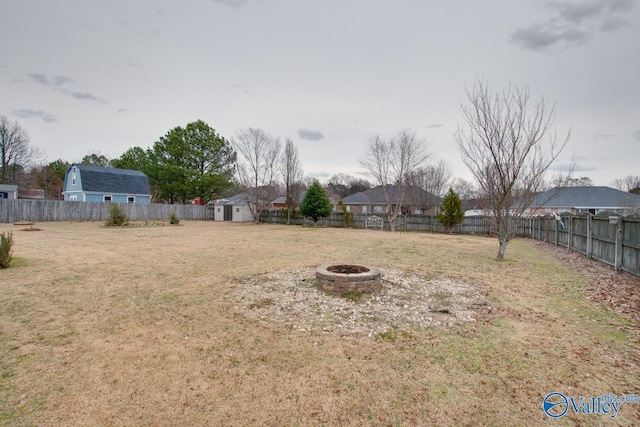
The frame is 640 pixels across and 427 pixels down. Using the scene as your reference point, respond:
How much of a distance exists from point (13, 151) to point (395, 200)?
4323 centimetres

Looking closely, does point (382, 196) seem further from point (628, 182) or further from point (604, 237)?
point (628, 182)

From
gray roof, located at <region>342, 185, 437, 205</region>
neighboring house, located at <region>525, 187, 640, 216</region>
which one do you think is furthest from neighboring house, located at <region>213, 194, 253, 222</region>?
neighboring house, located at <region>525, 187, 640, 216</region>

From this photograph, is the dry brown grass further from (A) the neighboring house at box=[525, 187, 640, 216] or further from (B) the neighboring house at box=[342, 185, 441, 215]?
(A) the neighboring house at box=[525, 187, 640, 216]

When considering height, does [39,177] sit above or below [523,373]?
above

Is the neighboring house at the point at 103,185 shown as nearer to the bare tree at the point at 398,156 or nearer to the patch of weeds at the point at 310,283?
the bare tree at the point at 398,156

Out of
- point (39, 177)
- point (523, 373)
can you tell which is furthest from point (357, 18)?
point (39, 177)

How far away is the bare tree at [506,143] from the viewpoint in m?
8.95

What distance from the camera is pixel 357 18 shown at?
1112 cm

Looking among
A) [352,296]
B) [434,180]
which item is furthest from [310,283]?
[434,180]

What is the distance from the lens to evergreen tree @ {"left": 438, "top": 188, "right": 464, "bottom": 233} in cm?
2191

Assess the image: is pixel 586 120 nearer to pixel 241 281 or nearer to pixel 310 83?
pixel 310 83

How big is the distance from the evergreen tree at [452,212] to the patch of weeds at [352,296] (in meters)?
19.2

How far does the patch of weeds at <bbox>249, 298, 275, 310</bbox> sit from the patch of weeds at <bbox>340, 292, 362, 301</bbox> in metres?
1.21

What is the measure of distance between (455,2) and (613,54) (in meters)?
5.03
